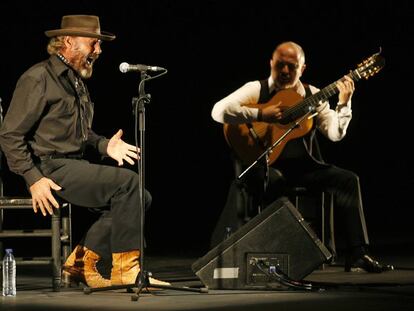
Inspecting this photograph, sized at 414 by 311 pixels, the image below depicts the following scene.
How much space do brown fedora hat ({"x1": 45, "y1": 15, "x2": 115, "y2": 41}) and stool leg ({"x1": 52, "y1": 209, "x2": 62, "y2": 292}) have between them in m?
0.89

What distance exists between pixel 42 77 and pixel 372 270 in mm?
2227

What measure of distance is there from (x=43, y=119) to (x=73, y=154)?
0.78 ft

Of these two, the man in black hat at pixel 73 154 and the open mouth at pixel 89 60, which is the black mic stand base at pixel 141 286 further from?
the open mouth at pixel 89 60

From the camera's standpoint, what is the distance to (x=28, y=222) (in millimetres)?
8758

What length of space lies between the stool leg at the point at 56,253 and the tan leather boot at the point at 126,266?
12.2 inches

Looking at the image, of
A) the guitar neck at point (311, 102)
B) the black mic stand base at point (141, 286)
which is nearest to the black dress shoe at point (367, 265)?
the guitar neck at point (311, 102)

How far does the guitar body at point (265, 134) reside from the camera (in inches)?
250

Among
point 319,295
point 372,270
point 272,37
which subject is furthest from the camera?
point 272,37

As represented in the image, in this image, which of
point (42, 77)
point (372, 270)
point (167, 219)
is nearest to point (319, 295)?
point (372, 270)

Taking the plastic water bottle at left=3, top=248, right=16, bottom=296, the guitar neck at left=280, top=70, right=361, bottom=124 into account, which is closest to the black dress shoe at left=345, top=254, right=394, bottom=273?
the guitar neck at left=280, top=70, right=361, bottom=124

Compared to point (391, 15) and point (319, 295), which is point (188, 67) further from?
point (319, 295)

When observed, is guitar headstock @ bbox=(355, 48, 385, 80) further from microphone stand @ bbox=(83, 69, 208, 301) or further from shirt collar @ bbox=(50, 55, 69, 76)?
shirt collar @ bbox=(50, 55, 69, 76)

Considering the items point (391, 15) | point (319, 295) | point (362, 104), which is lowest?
point (319, 295)

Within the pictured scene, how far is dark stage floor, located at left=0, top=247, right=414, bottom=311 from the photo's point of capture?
14.7ft
